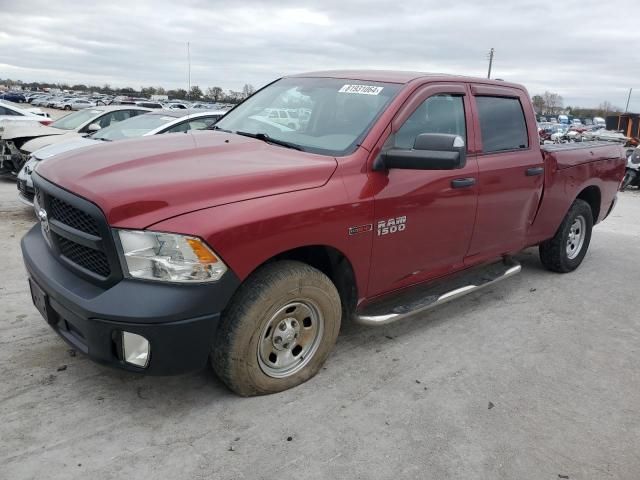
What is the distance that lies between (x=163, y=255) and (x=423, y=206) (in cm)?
179

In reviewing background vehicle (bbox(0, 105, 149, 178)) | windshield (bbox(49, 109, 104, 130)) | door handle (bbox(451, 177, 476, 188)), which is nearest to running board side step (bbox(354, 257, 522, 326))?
door handle (bbox(451, 177, 476, 188))

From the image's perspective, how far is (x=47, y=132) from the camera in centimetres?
878

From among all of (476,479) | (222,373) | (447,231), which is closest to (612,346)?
(447,231)

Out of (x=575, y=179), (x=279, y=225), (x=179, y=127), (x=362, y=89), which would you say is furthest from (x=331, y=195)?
(x=179, y=127)

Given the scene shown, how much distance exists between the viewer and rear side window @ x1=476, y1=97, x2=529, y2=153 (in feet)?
13.7

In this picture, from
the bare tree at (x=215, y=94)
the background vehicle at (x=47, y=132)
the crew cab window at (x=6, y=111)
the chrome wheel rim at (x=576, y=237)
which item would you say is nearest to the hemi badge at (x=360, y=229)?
the chrome wheel rim at (x=576, y=237)

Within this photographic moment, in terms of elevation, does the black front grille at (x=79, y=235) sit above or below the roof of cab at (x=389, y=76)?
below

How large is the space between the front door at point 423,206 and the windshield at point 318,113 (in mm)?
223

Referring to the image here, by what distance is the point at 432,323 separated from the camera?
14.1 ft

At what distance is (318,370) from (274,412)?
1.57ft

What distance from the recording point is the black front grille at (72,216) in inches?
103

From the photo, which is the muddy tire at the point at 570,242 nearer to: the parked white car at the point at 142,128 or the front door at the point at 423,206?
the front door at the point at 423,206

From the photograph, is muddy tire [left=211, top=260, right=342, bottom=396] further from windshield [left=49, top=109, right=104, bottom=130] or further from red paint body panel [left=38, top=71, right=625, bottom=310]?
windshield [left=49, top=109, right=104, bottom=130]

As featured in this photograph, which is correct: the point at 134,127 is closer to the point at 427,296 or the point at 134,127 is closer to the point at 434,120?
the point at 434,120
